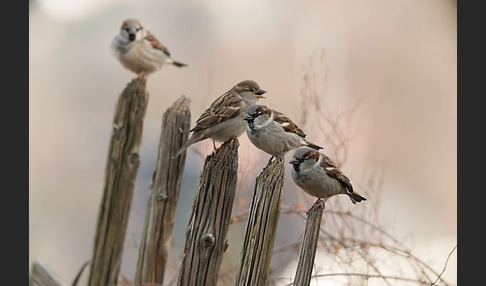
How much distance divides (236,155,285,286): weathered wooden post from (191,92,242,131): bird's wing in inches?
30.7

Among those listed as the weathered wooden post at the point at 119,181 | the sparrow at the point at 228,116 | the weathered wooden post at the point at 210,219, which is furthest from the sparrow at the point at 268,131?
the weathered wooden post at the point at 119,181

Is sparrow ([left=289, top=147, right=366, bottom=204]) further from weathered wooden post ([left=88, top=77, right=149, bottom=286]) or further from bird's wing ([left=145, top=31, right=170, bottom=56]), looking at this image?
bird's wing ([left=145, top=31, right=170, bottom=56])

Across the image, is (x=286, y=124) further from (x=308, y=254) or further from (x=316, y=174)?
(x=308, y=254)

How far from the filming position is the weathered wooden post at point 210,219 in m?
2.97

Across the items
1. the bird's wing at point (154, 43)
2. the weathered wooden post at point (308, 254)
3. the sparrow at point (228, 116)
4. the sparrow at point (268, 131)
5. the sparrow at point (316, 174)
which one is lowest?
the weathered wooden post at point (308, 254)

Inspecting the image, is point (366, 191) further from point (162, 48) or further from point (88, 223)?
point (88, 223)

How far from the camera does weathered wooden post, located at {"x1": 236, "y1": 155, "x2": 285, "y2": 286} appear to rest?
2615 mm

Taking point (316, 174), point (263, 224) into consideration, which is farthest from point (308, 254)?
point (316, 174)

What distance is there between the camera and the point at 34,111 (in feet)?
21.0

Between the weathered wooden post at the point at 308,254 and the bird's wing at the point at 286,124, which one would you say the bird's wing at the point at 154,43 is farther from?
the weathered wooden post at the point at 308,254

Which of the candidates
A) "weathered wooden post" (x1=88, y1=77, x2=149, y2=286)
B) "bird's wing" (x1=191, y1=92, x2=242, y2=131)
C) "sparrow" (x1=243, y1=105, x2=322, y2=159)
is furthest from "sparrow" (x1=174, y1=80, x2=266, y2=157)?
"weathered wooden post" (x1=88, y1=77, x2=149, y2=286)

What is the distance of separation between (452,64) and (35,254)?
430cm

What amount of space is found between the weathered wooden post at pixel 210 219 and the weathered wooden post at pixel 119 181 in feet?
3.16

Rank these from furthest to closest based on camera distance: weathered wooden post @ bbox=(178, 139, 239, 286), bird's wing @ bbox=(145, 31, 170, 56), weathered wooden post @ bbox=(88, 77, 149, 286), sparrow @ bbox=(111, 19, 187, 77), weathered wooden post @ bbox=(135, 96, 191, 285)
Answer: bird's wing @ bbox=(145, 31, 170, 56), sparrow @ bbox=(111, 19, 187, 77), weathered wooden post @ bbox=(88, 77, 149, 286), weathered wooden post @ bbox=(135, 96, 191, 285), weathered wooden post @ bbox=(178, 139, 239, 286)
